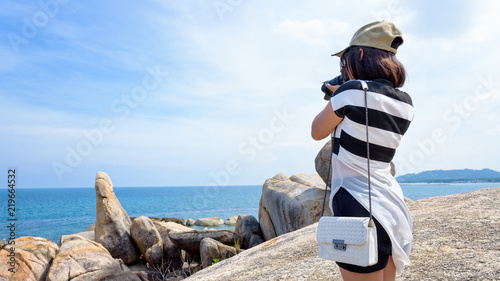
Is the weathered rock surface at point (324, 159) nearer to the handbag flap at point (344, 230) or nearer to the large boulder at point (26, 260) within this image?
the large boulder at point (26, 260)

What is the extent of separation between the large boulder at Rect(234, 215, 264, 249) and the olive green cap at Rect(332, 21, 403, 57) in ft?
37.9

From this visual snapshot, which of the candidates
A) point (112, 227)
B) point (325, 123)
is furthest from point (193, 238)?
point (325, 123)

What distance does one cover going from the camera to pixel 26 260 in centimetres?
918

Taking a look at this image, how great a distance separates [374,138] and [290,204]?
31.8ft

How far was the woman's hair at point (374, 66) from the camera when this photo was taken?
→ 7.98 ft

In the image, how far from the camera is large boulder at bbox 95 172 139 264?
13039 mm

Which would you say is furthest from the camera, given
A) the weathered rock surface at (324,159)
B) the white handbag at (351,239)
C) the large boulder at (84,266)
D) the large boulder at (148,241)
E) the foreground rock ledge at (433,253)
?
the large boulder at (148,241)

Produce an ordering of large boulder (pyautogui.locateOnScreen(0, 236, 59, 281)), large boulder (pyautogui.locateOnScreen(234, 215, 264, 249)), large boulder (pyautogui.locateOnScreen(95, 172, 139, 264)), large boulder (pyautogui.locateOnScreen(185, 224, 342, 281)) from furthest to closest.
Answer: large boulder (pyautogui.locateOnScreen(234, 215, 264, 249)) < large boulder (pyautogui.locateOnScreen(95, 172, 139, 264)) < large boulder (pyautogui.locateOnScreen(0, 236, 59, 281)) < large boulder (pyautogui.locateOnScreen(185, 224, 342, 281))

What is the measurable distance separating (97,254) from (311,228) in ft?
17.5

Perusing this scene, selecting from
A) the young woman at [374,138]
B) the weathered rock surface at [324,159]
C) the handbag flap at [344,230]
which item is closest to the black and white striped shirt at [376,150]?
the young woman at [374,138]

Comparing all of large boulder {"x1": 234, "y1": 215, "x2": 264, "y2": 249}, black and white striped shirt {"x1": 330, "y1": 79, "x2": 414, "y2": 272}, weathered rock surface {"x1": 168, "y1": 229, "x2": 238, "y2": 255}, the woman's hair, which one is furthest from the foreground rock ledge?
large boulder {"x1": 234, "y1": 215, "x2": 264, "y2": 249}

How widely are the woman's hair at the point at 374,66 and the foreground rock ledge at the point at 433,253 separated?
2564mm

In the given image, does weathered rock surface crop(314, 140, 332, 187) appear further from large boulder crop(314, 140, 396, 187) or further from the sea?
the sea

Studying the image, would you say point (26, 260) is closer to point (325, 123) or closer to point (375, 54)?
point (325, 123)
